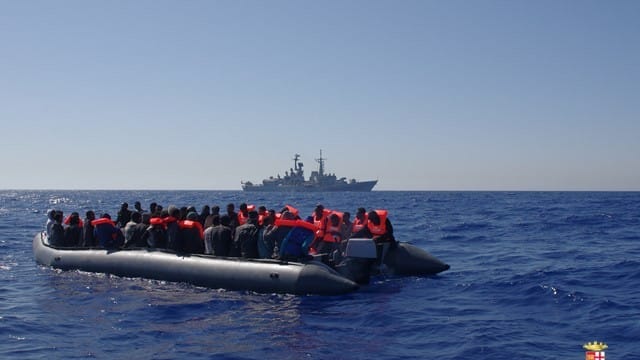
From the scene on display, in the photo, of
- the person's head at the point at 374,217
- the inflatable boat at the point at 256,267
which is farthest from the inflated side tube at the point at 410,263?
the person's head at the point at 374,217

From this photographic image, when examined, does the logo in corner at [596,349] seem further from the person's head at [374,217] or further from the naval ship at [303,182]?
the naval ship at [303,182]

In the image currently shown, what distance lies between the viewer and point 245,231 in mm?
15594

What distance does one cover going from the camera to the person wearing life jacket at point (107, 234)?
18.3 m

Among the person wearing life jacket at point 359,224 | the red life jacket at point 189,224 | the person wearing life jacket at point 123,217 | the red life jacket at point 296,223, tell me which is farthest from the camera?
the person wearing life jacket at point 123,217

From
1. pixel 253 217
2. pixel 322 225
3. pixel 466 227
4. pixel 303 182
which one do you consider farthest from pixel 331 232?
pixel 303 182

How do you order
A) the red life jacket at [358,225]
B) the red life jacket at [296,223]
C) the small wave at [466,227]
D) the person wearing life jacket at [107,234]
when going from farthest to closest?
the small wave at [466,227]
the person wearing life jacket at [107,234]
the red life jacket at [358,225]
the red life jacket at [296,223]

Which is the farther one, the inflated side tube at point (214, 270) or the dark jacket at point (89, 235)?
the dark jacket at point (89, 235)

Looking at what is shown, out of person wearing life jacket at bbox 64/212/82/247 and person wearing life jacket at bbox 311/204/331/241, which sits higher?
person wearing life jacket at bbox 311/204/331/241

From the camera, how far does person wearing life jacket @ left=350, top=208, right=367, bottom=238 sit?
1627 cm

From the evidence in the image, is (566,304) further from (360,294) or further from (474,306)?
(360,294)

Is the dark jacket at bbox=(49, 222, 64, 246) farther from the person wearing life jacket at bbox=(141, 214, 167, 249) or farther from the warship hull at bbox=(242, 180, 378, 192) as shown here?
the warship hull at bbox=(242, 180, 378, 192)

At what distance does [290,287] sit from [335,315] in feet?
7.04

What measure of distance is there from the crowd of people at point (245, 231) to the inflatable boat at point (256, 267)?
39cm

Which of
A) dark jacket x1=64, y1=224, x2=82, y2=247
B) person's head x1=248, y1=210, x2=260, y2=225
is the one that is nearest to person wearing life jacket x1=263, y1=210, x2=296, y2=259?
person's head x1=248, y1=210, x2=260, y2=225
